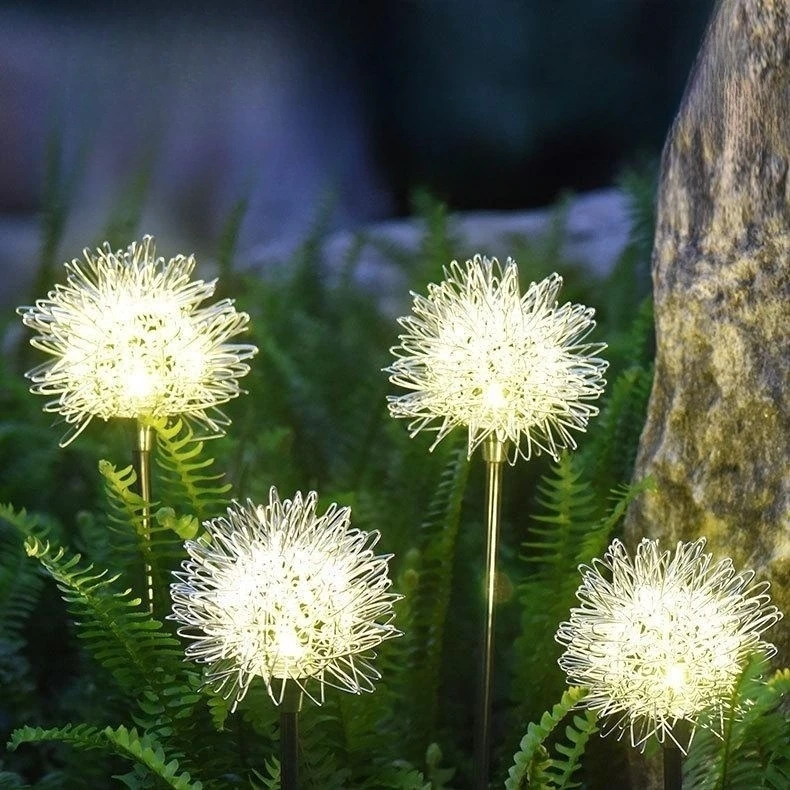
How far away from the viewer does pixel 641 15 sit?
1.85 meters

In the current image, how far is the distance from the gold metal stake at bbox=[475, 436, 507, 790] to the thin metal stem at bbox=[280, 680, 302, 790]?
15 centimetres

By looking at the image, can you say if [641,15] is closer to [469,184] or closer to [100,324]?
[469,184]

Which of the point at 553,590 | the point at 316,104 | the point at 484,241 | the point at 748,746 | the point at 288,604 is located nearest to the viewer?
the point at 288,604

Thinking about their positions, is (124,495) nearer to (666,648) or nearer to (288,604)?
(288,604)

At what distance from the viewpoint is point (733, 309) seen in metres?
0.67

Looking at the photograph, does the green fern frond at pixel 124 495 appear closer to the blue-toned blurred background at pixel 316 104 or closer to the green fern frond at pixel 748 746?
the green fern frond at pixel 748 746

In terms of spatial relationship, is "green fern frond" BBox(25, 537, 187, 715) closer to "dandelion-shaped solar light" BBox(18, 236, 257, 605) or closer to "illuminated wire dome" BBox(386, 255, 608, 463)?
"dandelion-shaped solar light" BBox(18, 236, 257, 605)

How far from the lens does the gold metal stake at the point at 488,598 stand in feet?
2.15

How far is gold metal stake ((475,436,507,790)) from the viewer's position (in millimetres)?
654

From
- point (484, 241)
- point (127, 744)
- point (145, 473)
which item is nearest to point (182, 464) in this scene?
point (145, 473)

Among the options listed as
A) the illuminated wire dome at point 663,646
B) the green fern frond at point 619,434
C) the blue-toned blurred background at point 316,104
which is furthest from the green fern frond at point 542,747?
the blue-toned blurred background at point 316,104

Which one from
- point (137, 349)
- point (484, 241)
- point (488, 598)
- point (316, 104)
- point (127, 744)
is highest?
point (316, 104)

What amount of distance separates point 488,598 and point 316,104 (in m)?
1.40

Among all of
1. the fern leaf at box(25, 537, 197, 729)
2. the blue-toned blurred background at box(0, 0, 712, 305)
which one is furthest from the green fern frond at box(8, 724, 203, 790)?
the blue-toned blurred background at box(0, 0, 712, 305)
